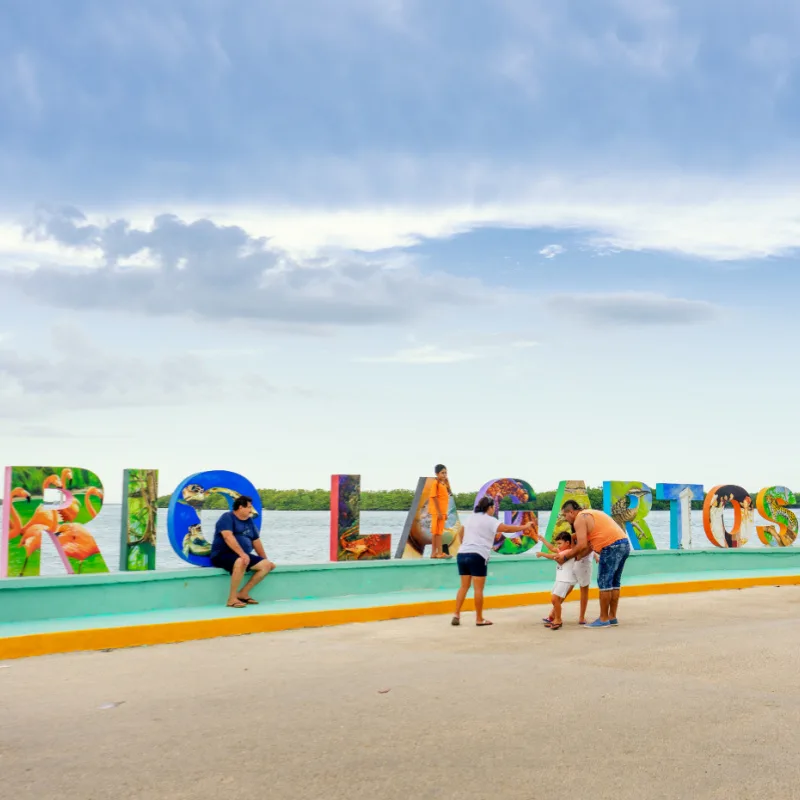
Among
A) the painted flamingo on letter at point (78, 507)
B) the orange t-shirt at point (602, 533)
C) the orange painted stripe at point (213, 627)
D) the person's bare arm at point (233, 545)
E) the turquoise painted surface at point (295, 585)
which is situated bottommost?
the orange painted stripe at point (213, 627)

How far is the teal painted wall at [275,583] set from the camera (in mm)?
11812

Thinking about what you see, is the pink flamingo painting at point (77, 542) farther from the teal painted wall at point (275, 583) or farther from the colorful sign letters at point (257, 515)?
the teal painted wall at point (275, 583)

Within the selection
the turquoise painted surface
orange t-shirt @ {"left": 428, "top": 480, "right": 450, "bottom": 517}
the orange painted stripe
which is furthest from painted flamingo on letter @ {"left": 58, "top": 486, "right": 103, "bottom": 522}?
orange t-shirt @ {"left": 428, "top": 480, "right": 450, "bottom": 517}

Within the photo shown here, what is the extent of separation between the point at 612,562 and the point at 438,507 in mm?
5106

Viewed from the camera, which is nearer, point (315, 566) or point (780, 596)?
point (315, 566)

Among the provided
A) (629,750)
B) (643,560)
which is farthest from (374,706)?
(643,560)

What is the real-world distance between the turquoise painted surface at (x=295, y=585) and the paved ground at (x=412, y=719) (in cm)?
207

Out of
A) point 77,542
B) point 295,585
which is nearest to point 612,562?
point 295,585

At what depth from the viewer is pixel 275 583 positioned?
13961mm

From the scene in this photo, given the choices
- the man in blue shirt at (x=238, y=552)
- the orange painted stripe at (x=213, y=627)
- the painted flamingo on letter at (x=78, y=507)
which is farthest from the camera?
the man in blue shirt at (x=238, y=552)

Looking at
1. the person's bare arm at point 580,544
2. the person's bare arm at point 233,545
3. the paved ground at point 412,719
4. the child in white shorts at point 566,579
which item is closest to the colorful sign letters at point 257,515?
the person's bare arm at point 233,545

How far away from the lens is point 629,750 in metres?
5.96

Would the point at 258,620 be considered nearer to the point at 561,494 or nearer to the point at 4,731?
the point at 4,731

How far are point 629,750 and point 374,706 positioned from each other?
2010mm
